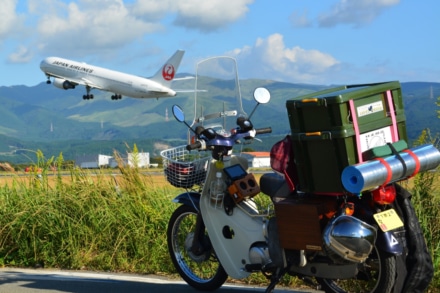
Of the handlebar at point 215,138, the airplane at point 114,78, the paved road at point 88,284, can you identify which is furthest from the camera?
the airplane at point 114,78

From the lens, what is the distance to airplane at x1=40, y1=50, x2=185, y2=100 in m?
91.2

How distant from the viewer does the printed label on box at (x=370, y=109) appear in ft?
17.6

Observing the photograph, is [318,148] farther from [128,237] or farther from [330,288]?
[128,237]

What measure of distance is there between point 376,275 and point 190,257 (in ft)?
6.27

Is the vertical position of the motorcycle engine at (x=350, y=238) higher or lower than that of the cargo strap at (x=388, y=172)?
lower

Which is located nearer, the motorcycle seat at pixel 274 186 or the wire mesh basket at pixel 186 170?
the motorcycle seat at pixel 274 186

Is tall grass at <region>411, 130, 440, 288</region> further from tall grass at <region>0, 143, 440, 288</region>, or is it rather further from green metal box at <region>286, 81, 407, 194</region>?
tall grass at <region>0, 143, 440, 288</region>

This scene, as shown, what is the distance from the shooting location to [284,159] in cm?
575

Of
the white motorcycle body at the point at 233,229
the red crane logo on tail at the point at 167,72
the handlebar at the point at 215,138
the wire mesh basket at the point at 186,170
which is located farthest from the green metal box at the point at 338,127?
the red crane logo on tail at the point at 167,72

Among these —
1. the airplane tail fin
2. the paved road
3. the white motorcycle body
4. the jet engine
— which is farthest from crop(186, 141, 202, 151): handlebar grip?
the airplane tail fin

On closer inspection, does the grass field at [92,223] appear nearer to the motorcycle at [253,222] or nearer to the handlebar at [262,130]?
the motorcycle at [253,222]

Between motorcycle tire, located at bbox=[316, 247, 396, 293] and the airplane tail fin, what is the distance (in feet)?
288

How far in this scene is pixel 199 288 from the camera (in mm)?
7074

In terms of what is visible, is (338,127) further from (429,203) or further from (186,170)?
(429,203)
